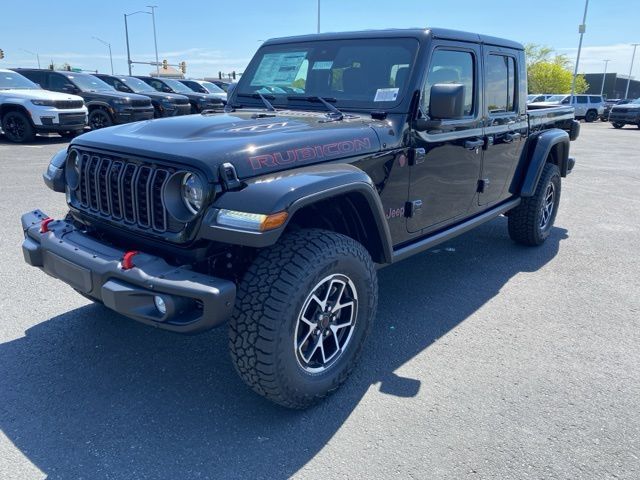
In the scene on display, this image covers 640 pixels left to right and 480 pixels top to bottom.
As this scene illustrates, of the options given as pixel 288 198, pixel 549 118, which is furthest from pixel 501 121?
pixel 288 198

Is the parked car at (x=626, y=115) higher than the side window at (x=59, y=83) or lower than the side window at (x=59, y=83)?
lower

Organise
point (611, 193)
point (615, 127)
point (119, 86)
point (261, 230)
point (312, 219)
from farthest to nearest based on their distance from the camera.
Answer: point (615, 127)
point (119, 86)
point (611, 193)
point (312, 219)
point (261, 230)

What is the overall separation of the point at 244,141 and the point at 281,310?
0.86m

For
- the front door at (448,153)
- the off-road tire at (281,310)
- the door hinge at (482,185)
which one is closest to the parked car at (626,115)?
the door hinge at (482,185)

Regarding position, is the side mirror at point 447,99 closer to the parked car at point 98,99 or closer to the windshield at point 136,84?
the parked car at point 98,99

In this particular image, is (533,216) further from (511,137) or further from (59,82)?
(59,82)

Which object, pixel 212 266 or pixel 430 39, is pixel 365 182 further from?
pixel 430 39

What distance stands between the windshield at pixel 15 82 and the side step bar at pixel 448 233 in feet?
41.2

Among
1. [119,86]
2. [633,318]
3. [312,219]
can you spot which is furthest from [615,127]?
[312,219]

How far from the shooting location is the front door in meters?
3.38

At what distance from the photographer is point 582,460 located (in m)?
2.31

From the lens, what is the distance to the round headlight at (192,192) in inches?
93.6

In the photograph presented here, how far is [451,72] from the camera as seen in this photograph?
368 centimetres

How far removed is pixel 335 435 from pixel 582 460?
1112mm
